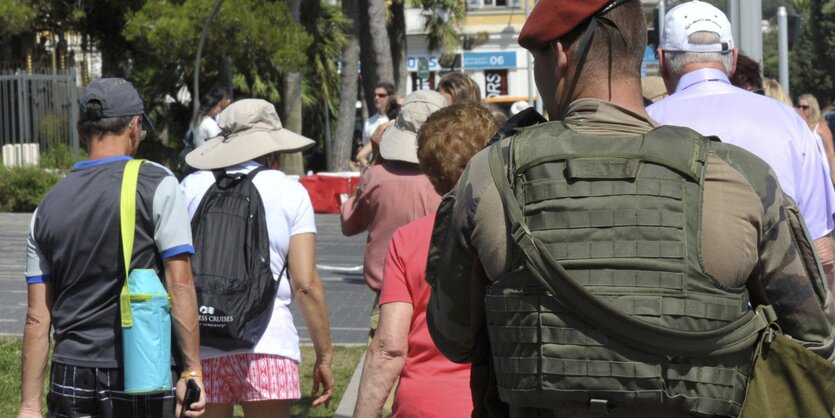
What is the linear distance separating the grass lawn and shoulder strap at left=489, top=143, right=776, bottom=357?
5126 millimetres

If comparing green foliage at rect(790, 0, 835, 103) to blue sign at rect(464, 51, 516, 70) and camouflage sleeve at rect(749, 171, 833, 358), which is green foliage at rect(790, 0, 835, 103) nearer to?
blue sign at rect(464, 51, 516, 70)

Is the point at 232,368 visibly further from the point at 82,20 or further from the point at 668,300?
the point at 82,20

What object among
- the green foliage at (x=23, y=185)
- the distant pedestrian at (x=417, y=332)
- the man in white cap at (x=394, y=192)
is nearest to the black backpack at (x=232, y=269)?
the man in white cap at (x=394, y=192)

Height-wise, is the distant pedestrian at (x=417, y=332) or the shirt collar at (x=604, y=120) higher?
the shirt collar at (x=604, y=120)

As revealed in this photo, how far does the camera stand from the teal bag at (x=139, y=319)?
4094 millimetres

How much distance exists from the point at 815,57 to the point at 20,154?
184ft

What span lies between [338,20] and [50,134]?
14877 millimetres

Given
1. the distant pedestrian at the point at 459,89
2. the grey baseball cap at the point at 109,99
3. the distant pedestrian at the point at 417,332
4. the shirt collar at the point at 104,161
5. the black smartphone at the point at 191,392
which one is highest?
the distant pedestrian at the point at 459,89

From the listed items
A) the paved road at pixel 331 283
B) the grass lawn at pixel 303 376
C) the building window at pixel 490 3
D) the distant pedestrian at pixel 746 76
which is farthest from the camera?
the building window at pixel 490 3

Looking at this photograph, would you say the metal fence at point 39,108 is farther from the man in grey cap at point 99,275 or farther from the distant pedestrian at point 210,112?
the man in grey cap at point 99,275

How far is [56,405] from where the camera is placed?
4223 millimetres

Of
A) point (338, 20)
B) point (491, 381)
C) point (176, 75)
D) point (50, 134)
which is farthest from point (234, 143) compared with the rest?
point (338, 20)

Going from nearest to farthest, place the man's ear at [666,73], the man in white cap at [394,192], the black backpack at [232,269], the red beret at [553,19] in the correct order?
the red beret at [553,19], the man's ear at [666,73], the black backpack at [232,269], the man in white cap at [394,192]

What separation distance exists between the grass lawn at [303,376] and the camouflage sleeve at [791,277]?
16.8ft
